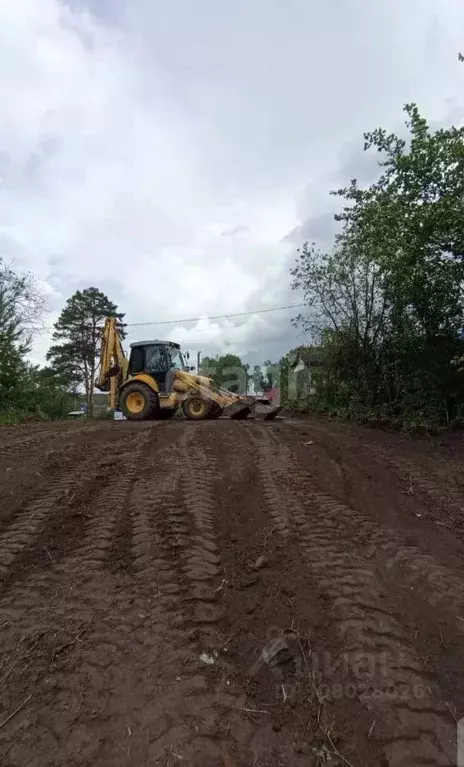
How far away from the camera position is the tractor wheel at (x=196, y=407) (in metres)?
13.5

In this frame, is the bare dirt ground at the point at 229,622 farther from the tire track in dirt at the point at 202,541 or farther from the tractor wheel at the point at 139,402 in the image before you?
the tractor wheel at the point at 139,402

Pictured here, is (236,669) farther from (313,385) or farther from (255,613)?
(313,385)

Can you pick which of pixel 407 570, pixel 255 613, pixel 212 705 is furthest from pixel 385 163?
pixel 212 705

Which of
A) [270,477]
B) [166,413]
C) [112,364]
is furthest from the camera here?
[112,364]

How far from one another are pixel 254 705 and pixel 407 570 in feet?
6.03

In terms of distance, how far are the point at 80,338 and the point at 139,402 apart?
27.4 metres

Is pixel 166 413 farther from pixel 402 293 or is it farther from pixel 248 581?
pixel 248 581

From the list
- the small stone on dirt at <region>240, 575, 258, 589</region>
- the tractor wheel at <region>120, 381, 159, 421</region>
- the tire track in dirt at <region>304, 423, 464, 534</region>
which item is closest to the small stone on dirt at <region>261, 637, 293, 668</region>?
the small stone on dirt at <region>240, 575, 258, 589</region>

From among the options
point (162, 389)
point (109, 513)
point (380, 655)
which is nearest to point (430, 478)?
point (380, 655)

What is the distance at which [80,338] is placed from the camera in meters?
39.6

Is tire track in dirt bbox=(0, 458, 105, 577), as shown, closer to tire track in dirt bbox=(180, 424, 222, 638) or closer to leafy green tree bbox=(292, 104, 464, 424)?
tire track in dirt bbox=(180, 424, 222, 638)

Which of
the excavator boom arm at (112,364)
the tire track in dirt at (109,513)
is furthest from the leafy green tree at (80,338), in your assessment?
the tire track in dirt at (109,513)

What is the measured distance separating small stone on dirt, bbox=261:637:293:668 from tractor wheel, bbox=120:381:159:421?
463 inches

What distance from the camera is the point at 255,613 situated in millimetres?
3086
